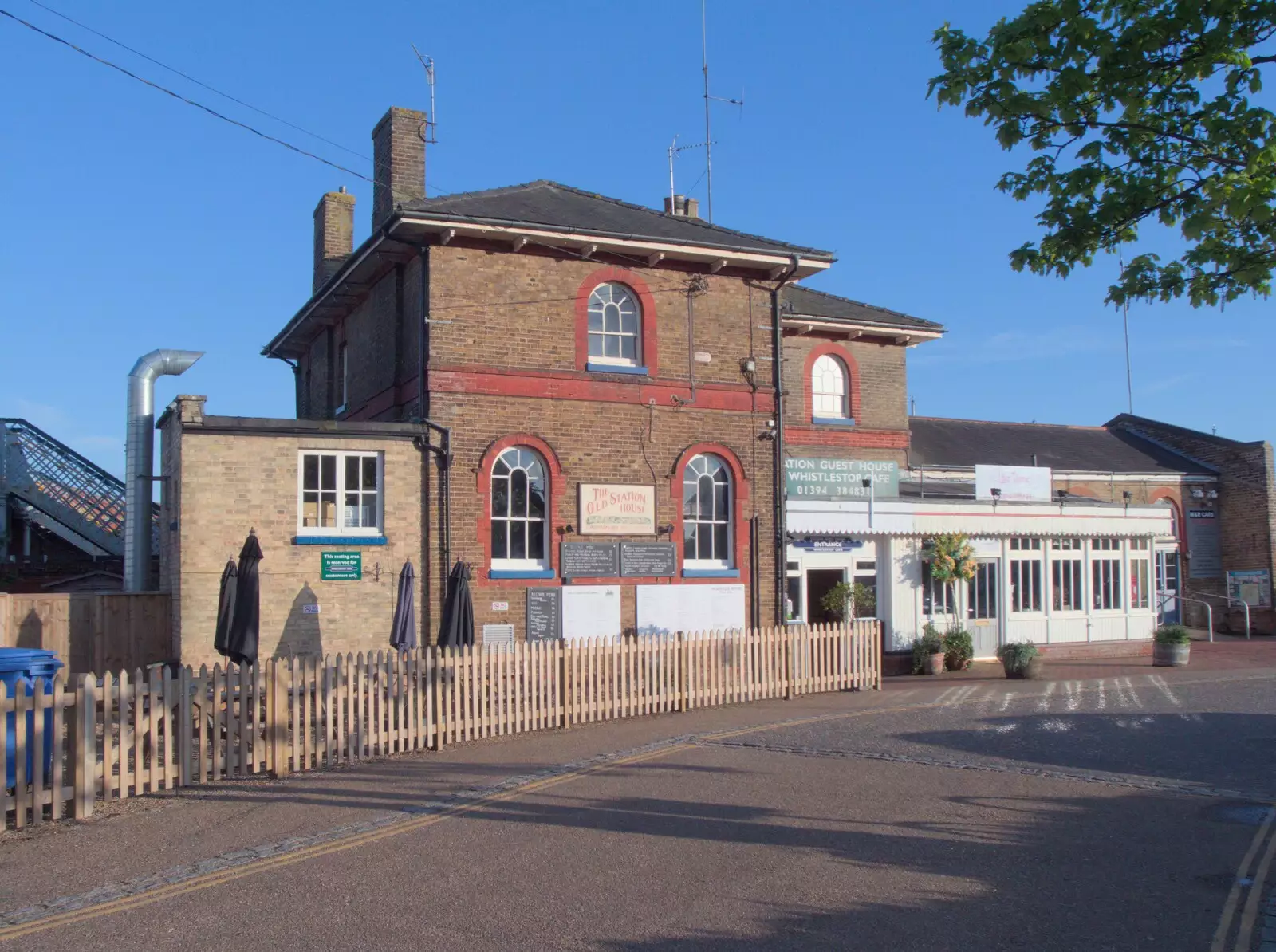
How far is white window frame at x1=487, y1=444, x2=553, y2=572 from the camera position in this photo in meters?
17.2

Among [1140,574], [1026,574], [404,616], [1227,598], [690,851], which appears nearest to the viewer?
[690,851]

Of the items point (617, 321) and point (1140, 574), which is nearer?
point (617, 321)

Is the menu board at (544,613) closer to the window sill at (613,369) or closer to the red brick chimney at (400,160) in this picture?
the window sill at (613,369)

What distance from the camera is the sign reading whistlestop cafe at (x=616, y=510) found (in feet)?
58.2

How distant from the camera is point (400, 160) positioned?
19.9 m

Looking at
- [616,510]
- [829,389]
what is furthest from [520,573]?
[829,389]

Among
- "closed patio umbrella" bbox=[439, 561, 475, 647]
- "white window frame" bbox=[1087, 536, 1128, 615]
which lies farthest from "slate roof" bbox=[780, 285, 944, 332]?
"closed patio umbrella" bbox=[439, 561, 475, 647]

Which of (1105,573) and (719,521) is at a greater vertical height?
(719,521)

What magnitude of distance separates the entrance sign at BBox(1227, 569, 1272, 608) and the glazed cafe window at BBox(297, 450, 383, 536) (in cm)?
2697

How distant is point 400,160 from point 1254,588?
27.3 metres

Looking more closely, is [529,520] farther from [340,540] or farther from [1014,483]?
[1014,483]

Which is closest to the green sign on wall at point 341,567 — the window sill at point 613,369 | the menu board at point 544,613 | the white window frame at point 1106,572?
the menu board at point 544,613

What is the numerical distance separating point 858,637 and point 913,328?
936 cm

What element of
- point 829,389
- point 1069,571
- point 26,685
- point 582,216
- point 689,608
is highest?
point 582,216
